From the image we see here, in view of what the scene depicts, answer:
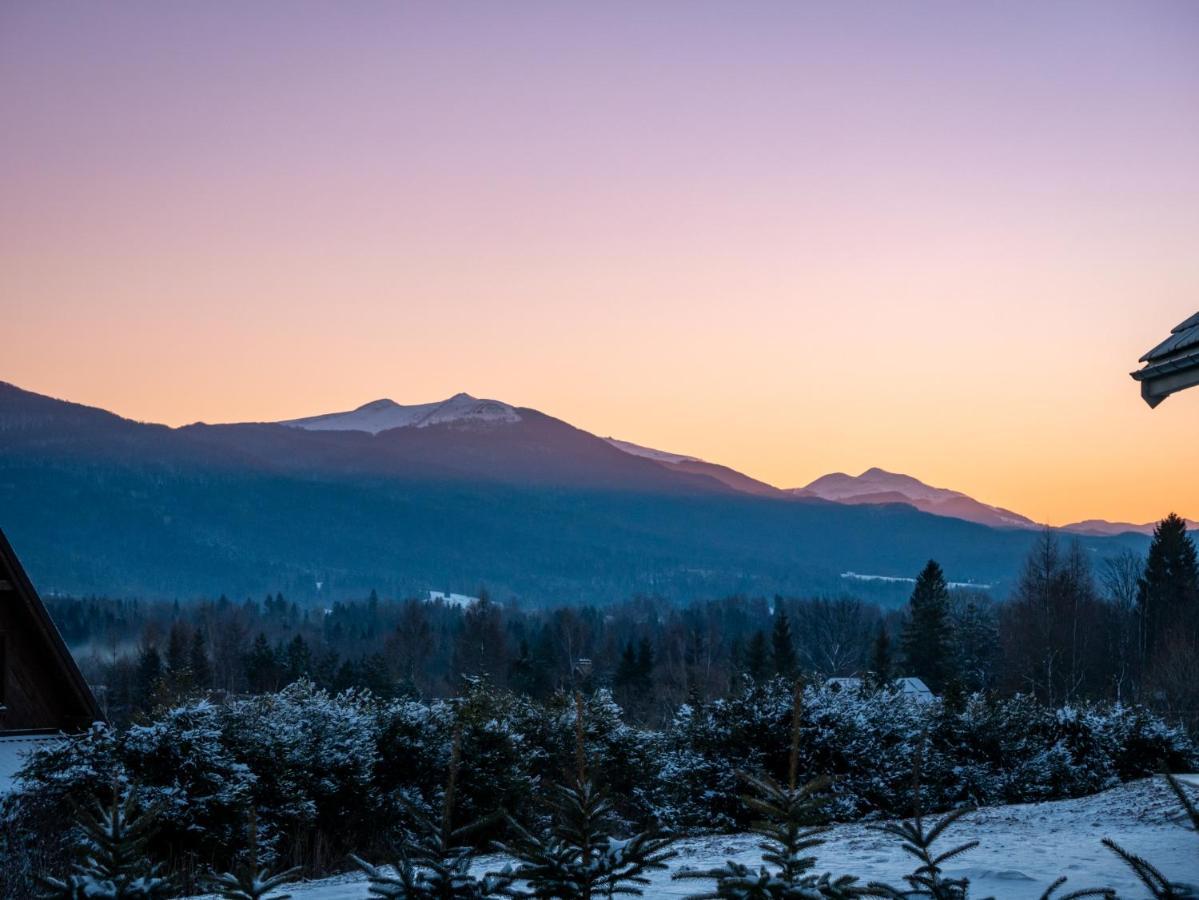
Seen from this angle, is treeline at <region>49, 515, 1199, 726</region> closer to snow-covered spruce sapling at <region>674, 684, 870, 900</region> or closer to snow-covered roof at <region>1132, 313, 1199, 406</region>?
snow-covered roof at <region>1132, 313, 1199, 406</region>

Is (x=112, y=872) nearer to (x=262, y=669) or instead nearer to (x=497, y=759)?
(x=497, y=759)

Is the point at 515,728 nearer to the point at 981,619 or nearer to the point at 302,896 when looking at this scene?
the point at 302,896

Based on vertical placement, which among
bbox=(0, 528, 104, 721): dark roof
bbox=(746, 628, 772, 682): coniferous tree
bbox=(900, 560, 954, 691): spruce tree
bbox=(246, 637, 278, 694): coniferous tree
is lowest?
bbox=(246, 637, 278, 694): coniferous tree

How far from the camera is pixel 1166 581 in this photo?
195 ft

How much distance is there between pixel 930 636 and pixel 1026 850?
51.3 metres

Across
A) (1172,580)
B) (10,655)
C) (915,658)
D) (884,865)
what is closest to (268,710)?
(10,655)

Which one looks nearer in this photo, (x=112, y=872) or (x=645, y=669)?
(x=112, y=872)

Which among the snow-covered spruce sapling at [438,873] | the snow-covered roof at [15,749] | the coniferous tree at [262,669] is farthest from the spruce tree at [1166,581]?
the snow-covered spruce sapling at [438,873]

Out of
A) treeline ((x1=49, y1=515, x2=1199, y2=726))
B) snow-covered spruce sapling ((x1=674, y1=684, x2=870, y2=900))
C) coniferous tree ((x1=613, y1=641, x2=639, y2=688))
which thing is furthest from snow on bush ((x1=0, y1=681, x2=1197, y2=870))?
coniferous tree ((x1=613, y1=641, x2=639, y2=688))

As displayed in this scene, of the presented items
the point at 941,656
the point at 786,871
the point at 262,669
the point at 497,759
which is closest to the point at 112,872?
the point at 786,871

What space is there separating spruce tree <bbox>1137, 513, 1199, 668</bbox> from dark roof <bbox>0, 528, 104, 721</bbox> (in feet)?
177

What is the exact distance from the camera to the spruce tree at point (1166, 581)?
→ 57219 mm

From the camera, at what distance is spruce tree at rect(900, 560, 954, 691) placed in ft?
187

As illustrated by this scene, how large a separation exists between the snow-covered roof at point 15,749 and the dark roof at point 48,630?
2.24 feet
